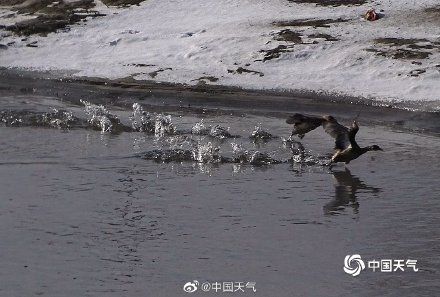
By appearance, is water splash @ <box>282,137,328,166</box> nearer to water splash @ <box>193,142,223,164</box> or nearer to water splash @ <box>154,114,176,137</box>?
water splash @ <box>193,142,223,164</box>

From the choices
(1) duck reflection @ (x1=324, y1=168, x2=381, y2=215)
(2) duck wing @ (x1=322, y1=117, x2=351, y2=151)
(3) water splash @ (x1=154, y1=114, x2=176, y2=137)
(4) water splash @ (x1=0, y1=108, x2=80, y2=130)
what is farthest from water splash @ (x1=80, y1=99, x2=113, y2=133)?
(1) duck reflection @ (x1=324, y1=168, x2=381, y2=215)

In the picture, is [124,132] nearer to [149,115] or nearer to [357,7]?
[149,115]

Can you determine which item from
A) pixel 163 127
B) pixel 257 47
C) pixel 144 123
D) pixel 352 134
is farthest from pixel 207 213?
pixel 257 47

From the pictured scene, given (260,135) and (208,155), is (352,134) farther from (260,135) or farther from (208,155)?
(260,135)

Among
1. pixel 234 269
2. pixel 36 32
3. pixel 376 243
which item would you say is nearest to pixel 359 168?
pixel 376 243

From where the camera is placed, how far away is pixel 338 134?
13.0 metres

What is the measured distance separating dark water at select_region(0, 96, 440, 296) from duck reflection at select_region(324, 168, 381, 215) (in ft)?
0.08

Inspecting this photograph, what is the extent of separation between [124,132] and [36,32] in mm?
8750

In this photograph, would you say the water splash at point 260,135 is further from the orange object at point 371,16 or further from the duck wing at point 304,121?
the orange object at point 371,16

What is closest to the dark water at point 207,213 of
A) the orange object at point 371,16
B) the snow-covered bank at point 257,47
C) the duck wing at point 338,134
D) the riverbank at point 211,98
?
the duck wing at point 338,134

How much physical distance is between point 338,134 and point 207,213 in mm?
3050

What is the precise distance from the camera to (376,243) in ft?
31.4

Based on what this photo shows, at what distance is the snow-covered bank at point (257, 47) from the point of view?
17.8 m

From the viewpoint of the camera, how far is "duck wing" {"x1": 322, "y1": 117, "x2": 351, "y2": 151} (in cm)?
1289
